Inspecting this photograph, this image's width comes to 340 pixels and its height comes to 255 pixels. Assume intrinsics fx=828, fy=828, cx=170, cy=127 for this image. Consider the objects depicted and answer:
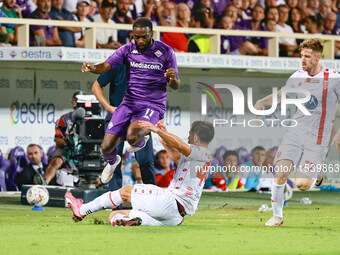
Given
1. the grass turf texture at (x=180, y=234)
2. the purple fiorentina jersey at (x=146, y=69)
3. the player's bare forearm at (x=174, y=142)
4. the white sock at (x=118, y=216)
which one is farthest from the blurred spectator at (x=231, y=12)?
the white sock at (x=118, y=216)

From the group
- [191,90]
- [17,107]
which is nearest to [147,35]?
[17,107]

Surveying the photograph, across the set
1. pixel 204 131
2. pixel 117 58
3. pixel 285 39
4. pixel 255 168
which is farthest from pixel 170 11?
pixel 204 131

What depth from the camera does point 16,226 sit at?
959 cm

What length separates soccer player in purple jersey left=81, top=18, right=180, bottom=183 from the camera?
1059 cm

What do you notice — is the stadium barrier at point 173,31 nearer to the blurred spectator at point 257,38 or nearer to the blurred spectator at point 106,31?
the blurred spectator at point 257,38

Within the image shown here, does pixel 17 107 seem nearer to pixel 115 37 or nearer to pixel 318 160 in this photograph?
pixel 115 37

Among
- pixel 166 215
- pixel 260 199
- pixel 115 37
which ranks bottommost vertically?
pixel 260 199

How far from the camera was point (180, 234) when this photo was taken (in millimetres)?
8820

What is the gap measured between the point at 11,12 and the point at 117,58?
6.34 m

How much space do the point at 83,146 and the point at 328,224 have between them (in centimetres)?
421

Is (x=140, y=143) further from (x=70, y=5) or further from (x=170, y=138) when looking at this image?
(x=70, y=5)

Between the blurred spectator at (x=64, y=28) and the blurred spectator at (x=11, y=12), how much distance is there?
0.73m

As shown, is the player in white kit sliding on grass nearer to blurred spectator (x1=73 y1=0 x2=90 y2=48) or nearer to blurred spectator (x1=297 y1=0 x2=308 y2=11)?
blurred spectator (x1=73 y1=0 x2=90 y2=48)

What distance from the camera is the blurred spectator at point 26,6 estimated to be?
54.4ft
